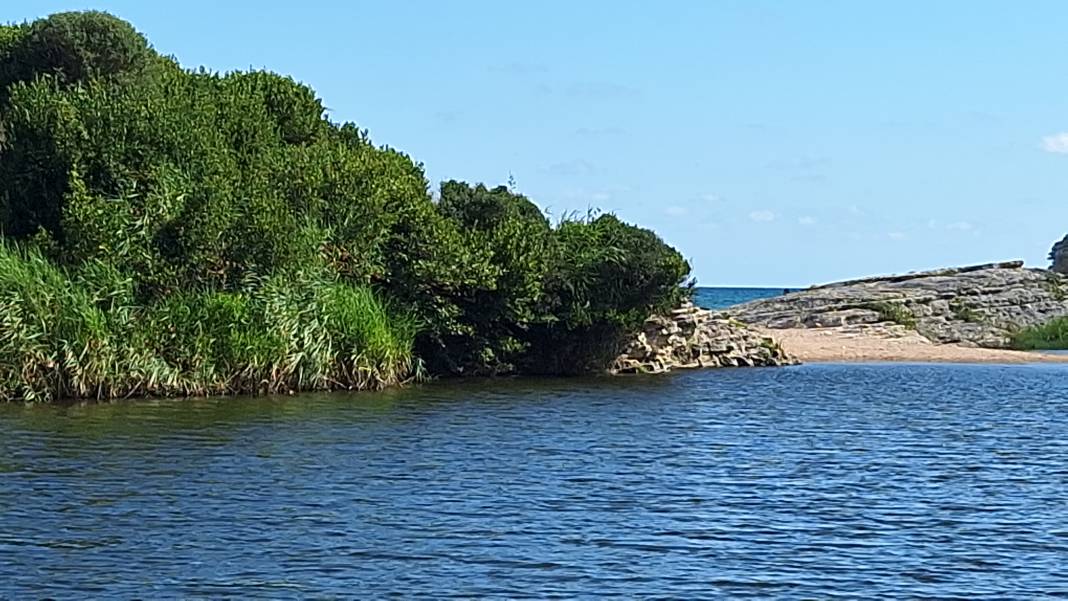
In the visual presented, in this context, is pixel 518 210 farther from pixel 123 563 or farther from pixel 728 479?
pixel 123 563

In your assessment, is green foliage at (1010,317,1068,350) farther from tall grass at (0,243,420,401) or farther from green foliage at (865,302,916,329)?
tall grass at (0,243,420,401)

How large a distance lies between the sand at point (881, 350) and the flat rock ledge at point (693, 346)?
400 cm

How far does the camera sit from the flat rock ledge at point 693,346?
44.9 meters

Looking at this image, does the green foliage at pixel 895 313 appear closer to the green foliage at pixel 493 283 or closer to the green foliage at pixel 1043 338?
the green foliage at pixel 1043 338

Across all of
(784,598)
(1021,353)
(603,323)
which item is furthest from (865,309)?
(784,598)

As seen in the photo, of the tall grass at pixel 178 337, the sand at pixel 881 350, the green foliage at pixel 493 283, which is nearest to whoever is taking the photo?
the tall grass at pixel 178 337

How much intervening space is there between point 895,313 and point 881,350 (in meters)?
5.75

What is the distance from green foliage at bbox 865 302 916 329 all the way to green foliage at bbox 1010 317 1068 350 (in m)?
4.50

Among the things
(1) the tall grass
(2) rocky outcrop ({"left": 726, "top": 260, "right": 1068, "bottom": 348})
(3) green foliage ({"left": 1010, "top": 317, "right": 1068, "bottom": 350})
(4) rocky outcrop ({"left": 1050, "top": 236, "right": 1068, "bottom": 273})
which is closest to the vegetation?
(1) the tall grass

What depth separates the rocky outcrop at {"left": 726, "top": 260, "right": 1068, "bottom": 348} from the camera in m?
62.9

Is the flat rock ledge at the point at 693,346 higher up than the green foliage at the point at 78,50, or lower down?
lower down

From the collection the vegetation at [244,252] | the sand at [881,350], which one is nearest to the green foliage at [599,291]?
the vegetation at [244,252]

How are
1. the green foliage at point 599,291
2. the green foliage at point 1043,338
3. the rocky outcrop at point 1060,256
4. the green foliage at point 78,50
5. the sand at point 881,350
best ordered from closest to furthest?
the green foliage at point 78,50
the green foliage at point 599,291
the sand at point 881,350
the green foliage at point 1043,338
the rocky outcrop at point 1060,256

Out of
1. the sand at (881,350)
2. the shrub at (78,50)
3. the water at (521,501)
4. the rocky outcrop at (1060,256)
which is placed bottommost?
the water at (521,501)
